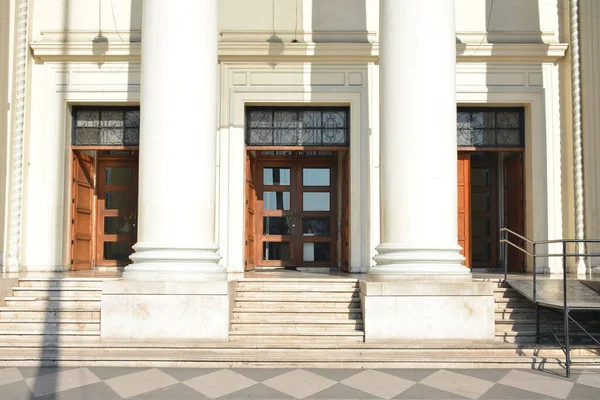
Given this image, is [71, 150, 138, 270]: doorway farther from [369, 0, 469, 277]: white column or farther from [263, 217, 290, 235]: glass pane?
[369, 0, 469, 277]: white column

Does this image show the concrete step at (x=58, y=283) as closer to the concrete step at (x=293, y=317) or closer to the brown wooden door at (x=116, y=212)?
the concrete step at (x=293, y=317)

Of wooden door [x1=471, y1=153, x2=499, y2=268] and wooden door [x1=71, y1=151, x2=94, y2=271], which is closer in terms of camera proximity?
wooden door [x1=71, y1=151, x2=94, y2=271]

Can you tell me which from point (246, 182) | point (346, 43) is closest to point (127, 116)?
point (246, 182)

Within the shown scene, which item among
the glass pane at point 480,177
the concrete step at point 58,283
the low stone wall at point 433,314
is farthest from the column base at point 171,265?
the glass pane at point 480,177

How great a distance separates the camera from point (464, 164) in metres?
12.4

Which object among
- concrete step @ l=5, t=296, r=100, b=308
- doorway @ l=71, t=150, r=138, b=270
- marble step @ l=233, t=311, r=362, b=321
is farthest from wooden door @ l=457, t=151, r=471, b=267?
concrete step @ l=5, t=296, r=100, b=308

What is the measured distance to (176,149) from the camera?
759cm

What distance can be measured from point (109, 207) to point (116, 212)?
211 millimetres

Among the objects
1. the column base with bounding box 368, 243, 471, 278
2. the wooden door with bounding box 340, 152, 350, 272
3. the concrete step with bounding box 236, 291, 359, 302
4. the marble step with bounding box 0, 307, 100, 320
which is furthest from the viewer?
the wooden door with bounding box 340, 152, 350, 272

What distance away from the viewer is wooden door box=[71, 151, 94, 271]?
478 inches

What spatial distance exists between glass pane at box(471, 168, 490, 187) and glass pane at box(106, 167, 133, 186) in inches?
306

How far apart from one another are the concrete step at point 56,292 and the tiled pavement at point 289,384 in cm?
184

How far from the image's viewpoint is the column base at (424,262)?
750 centimetres

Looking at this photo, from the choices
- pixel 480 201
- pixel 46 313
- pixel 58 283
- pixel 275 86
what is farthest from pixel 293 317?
pixel 480 201
